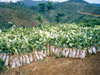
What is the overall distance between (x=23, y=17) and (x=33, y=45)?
60.2 meters

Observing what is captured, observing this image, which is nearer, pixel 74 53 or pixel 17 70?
pixel 17 70

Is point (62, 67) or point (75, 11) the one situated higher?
point (62, 67)

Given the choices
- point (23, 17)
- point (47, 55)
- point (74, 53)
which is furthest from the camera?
point (23, 17)

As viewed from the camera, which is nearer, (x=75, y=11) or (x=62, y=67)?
(x=62, y=67)

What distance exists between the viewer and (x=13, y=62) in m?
4.62

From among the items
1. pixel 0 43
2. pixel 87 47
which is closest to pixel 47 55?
pixel 87 47

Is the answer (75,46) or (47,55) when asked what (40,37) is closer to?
(47,55)

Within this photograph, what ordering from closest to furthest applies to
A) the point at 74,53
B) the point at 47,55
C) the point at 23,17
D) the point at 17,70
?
the point at 17,70, the point at 74,53, the point at 47,55, the point at 23,17

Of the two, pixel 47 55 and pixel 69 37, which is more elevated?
pixel 69 37

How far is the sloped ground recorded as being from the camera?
4.09m

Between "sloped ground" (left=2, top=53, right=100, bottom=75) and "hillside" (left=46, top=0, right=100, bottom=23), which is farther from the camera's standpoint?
"hillside" (left=46, top=0, right=100, bottom=23)

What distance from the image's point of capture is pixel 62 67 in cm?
435

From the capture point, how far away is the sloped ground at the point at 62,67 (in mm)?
4090

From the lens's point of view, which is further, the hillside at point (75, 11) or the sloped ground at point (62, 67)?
the hillside at point (75, 11)
